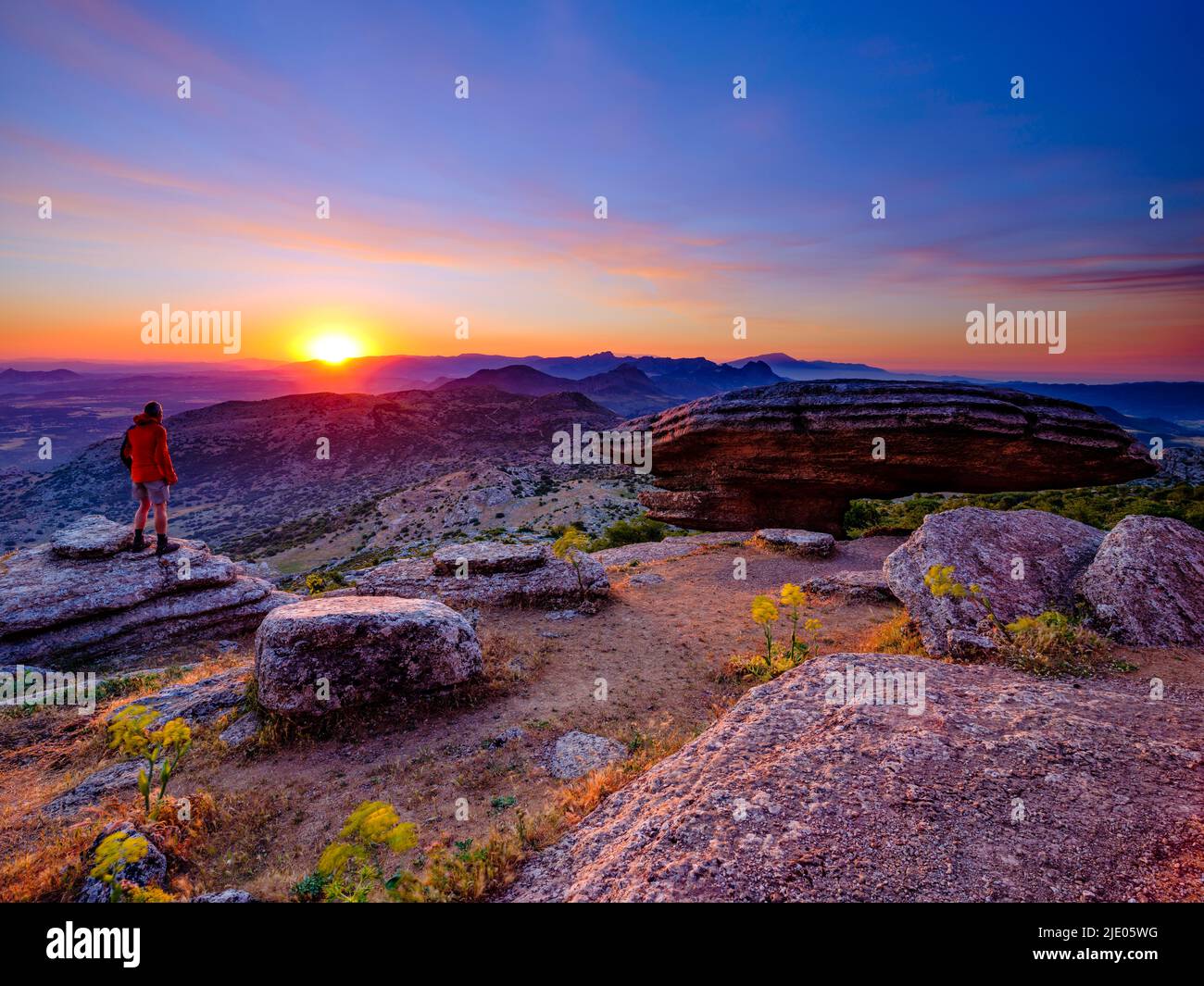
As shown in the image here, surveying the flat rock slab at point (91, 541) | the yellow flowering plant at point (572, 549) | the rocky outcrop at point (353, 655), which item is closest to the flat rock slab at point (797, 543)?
the yellow flowering plant at point (572, 549)

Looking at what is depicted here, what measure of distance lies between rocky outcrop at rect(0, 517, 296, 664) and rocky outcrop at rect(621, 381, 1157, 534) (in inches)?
548

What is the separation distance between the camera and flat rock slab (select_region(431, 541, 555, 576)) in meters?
14.0

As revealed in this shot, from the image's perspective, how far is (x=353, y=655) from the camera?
815 centimetres

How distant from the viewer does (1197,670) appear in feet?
22.7

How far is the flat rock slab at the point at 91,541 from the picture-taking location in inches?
494

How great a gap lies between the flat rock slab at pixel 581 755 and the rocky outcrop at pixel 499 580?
227 inches

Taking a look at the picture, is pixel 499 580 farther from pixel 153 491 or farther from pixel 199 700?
pixel 153 491

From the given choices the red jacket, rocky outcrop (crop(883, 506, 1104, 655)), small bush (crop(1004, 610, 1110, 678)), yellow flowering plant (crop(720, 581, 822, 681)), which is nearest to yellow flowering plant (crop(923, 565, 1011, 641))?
rocky outcrop (crop(883, 506, 1104, 655))

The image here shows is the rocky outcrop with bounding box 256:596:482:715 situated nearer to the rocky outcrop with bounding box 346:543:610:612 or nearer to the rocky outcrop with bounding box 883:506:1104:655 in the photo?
the rocky outcrop with bounding box 346:543:610:612

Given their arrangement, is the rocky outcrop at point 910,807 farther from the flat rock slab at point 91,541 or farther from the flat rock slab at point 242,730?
the flat rock slab at point 91,541

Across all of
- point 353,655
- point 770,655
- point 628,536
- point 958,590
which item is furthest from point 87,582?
point 628,536
